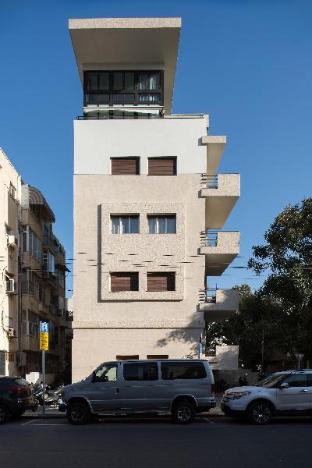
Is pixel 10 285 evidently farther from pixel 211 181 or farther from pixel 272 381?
pixel 272 381

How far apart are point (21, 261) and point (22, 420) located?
18779 millimetres

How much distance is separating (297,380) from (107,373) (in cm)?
575

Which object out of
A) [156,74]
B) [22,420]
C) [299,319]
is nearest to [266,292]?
[299,319]

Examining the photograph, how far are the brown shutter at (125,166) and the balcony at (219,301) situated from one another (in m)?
6.99

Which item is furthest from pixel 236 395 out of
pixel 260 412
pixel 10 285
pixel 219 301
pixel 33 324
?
pixel 33 324

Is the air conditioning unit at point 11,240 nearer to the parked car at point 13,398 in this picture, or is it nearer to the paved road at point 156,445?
the parked car at point 13,398

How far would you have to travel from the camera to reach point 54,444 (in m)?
16.1

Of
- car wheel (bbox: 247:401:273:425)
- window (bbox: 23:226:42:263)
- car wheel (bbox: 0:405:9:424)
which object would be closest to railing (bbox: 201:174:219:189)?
window (bbox: 23:226:42:263)

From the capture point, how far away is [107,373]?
21891 mm

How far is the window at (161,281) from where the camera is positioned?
35.2m

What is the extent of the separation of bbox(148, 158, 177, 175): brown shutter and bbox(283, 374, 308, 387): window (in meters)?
16.4

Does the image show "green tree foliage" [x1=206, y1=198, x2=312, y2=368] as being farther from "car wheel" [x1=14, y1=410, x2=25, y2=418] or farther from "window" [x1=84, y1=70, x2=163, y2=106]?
"car wheel" [x1=14, y1=410, x2=25, y2=418]

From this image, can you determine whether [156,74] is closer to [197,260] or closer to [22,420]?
[197,260]

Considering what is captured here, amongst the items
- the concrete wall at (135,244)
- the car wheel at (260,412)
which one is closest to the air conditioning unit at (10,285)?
the concrete wall at (135,244)
